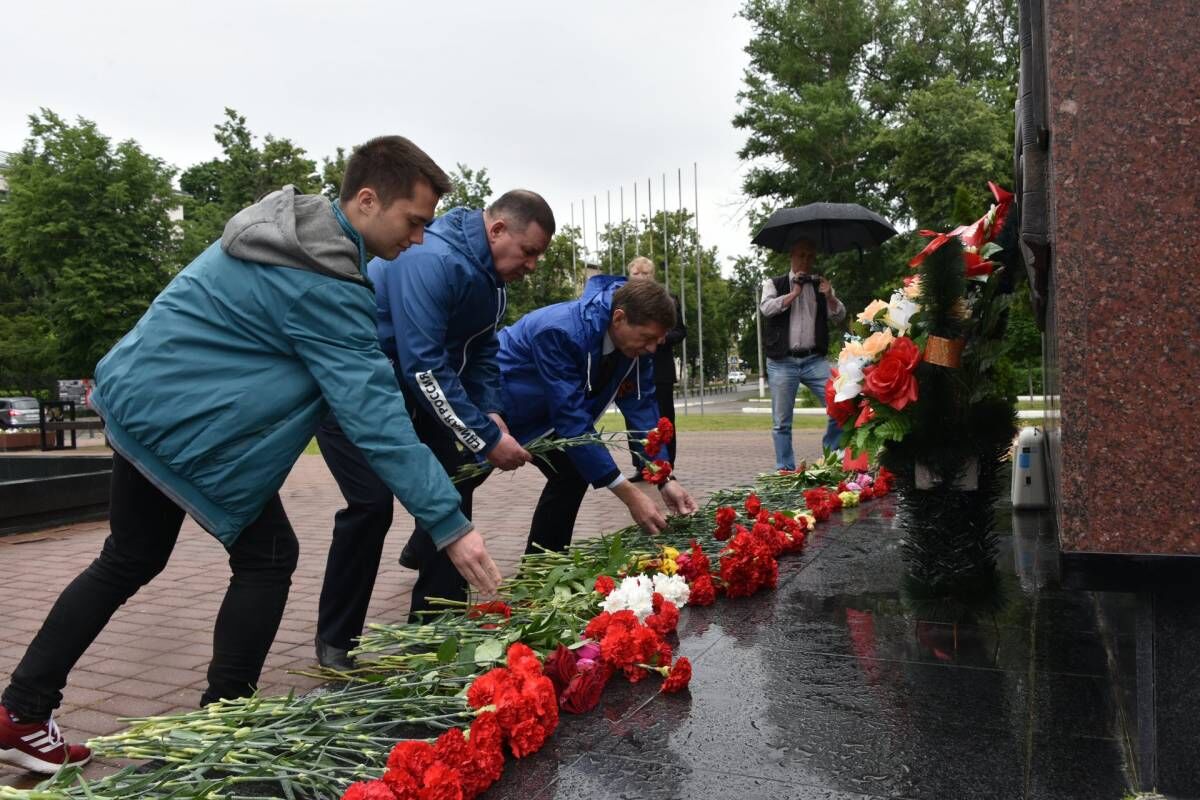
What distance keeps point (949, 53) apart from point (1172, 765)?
3712 cm

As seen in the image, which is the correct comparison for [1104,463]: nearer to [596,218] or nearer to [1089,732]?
[1089,732]

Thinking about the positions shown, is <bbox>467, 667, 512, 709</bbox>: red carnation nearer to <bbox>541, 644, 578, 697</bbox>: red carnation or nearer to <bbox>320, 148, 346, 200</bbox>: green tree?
<bbox>541, 644, 578, 697</bbox>: red carnation

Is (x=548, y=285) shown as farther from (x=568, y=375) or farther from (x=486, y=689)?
(x=486, y=689)

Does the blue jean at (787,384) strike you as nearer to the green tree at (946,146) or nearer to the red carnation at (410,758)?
the red carnation at (410,758)

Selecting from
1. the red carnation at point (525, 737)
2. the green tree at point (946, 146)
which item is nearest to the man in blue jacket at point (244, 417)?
the red carnation at point (525, 737)

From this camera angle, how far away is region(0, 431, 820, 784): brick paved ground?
3.38m

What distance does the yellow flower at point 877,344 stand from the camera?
325cm

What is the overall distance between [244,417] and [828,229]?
26.2ft

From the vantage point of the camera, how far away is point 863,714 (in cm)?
233

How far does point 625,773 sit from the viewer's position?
203 cm

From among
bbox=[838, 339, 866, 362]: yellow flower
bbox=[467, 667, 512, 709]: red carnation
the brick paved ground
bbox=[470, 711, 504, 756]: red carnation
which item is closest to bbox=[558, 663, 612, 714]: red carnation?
bbox=[467, 667, 512, 709]: red carnation

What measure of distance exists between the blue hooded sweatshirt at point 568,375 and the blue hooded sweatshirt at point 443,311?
42 cm

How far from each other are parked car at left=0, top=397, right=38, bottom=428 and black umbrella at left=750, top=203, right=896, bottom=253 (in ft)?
69.1

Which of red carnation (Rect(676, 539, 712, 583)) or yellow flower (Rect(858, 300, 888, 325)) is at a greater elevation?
yellow flower (Rect(858, 300, 888, 325))
